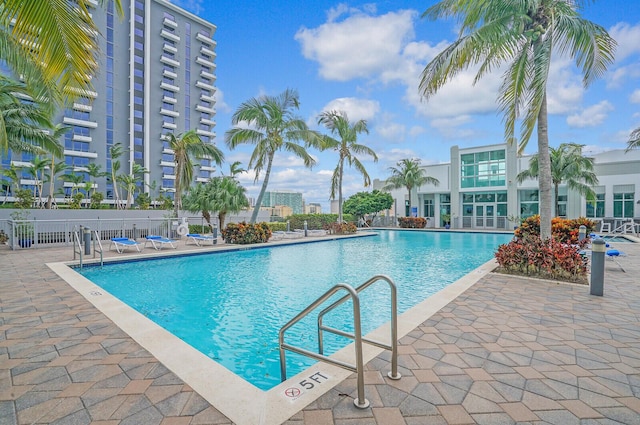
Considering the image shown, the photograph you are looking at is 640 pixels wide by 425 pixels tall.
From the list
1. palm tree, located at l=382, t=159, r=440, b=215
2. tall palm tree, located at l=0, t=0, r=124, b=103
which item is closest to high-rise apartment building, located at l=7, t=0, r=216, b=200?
palm tree, located at l=382, t=159, r=440, b=215

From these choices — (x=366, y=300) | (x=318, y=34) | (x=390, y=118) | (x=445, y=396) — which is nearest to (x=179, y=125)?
(x=390, y=118)

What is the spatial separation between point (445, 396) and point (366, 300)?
12.9 ft

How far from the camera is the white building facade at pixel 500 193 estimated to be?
24.4 meters

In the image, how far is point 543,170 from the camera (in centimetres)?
812

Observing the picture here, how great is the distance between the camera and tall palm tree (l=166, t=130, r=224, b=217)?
64.3 ft

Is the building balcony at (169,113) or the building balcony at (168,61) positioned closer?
the building balcony at (169,113)

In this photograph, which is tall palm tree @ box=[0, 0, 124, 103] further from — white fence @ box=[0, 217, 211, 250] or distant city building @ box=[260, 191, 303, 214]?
distant city building @ box=[260, 191, 303, 214]

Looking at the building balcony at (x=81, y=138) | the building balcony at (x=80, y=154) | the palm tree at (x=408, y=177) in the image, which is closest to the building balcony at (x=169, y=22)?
the building balcony at (x=81, y=138)

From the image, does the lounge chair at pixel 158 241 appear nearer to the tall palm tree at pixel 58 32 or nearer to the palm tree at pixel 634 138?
the tall palm tree at pixel 58 32

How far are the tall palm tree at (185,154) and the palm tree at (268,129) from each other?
12.4 ft

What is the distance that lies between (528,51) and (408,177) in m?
20.8

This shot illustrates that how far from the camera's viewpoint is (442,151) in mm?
31641

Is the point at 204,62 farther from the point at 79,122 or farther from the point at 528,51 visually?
the point at 528,51

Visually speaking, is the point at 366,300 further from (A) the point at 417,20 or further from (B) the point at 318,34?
(B) the point at 318,34
